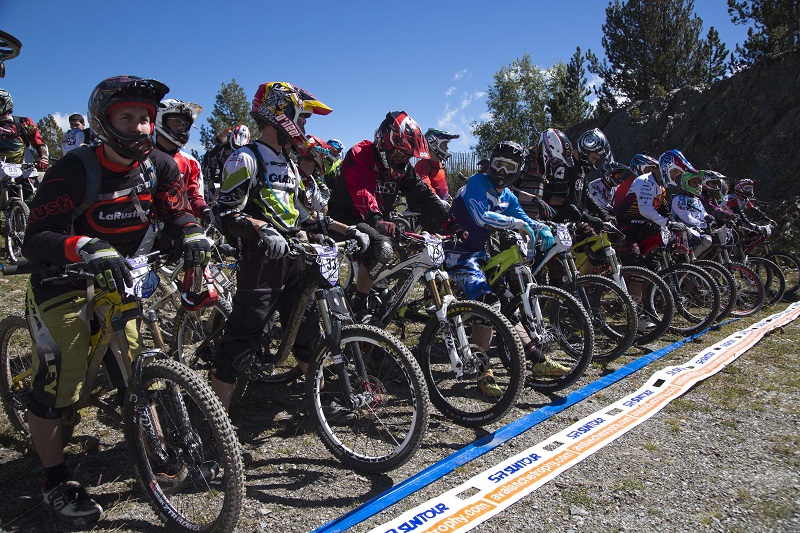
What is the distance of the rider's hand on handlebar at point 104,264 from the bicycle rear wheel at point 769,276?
29.6ft

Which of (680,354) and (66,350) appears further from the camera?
(680,354)

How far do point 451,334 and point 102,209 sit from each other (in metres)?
2.38

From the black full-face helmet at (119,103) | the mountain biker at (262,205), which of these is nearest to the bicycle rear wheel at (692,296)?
the mountain biker at (262,205)

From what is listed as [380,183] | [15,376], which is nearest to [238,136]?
[380,183]

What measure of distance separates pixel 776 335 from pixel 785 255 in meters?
3.23

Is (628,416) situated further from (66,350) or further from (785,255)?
(785,255)

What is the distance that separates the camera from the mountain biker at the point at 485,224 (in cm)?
452

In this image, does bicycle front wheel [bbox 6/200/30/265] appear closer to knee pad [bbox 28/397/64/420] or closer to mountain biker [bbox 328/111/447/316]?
mountain biker [bbox 328/111/447/316]

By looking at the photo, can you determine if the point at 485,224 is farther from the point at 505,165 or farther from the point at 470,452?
the point at 470,452

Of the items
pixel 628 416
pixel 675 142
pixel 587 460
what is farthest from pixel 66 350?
pixel 675 142

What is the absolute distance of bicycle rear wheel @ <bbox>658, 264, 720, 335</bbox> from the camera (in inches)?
257

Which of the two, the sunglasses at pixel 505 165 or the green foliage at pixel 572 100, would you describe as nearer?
the sunglasses at pixel 505 165

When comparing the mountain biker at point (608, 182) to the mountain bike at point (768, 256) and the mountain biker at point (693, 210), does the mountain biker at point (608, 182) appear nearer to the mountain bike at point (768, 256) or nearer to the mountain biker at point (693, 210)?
the mountain biker at point (693, 210)

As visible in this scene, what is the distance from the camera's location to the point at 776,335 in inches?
256
